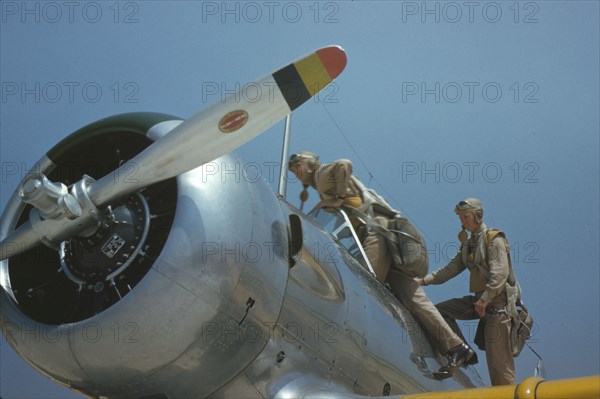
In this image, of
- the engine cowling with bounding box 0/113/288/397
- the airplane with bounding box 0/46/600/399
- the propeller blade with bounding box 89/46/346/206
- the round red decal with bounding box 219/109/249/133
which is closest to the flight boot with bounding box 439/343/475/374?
the airplane with bounding box 0/46/600/399

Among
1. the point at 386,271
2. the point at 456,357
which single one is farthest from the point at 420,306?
the point at 456,357

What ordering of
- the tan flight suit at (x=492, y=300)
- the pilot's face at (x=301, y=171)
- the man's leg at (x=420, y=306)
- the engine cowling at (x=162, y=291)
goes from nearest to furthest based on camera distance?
the engine cowling at (x=162, y=291)
the man's leg at (x=420, y=306)
the pilot's face at (x=301, y=171)
the tan flight suit at (x=492, y=300)

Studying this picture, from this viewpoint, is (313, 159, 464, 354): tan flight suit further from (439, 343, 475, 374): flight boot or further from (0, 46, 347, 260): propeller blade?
(0, 46, 347, 260): propeller blade

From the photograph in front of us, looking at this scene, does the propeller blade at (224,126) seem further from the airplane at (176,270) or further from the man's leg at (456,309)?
the man's leg at (456,309)

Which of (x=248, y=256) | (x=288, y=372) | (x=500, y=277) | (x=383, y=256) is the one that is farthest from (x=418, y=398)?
(x=500, y=277)

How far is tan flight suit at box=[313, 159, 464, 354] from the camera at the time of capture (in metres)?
6.26

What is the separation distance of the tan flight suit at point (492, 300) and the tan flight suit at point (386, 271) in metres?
0.66

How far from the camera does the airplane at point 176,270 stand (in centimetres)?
432

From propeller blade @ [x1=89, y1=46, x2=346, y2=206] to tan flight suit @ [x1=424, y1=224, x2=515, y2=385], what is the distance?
2.91 m

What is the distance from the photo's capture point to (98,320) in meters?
4.27

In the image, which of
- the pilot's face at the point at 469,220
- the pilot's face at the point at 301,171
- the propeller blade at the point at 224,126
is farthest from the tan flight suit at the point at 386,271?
the propeller blade at the point at 224,126

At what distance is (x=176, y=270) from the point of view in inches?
169

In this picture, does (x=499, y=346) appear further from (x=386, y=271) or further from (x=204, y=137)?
(x=204, y=137)

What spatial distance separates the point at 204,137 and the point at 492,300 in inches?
135
